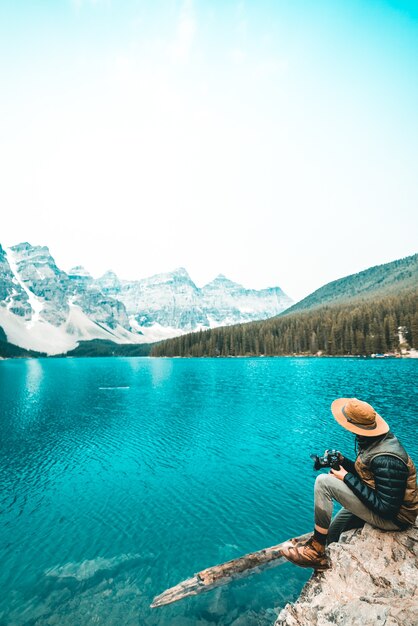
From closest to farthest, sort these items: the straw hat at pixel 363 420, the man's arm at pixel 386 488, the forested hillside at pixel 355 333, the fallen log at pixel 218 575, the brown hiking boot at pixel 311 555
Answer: the man's arm at pixel 386 488, the straw hat at pixel 363 420, the brown hiking boot at pixel 311 555, the fallen log at pixel 218 575, the forested hillside at pixel 355 333

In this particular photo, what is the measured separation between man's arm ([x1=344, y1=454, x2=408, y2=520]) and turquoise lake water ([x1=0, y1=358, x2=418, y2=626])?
691 centimetres

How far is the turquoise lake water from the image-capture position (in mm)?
12133

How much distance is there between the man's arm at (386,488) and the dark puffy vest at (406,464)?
0.13 metres

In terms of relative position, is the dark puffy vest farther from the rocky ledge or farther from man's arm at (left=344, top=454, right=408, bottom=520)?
the rocky ledge

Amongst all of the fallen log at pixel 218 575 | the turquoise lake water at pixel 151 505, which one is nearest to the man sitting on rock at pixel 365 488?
the fallen log at pixel 218 575

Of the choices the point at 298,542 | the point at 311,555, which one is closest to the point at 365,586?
the point at 311,555

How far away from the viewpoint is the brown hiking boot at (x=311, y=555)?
8.36m

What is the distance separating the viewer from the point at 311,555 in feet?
27.8

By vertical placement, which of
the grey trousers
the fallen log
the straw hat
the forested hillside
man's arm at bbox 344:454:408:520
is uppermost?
the forested hillside

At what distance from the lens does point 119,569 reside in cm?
1421

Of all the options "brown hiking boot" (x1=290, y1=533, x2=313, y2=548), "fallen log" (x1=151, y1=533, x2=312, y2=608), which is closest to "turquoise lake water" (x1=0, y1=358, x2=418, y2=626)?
"fallen log" (x1=151, y1=533, x2=312, y2=608)

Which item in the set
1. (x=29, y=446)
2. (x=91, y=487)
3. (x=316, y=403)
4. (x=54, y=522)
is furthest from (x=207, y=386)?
(x=54, y=522)

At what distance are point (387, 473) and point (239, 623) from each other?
26.4ft

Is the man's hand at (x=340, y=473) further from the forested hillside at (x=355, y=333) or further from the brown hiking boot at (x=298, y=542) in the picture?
the forested hillside at (x=355, y=333)
